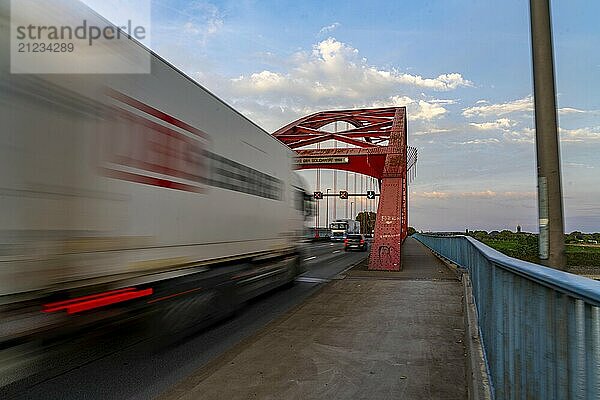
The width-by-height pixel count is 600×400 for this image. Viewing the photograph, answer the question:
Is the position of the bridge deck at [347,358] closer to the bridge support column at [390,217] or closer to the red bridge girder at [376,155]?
the red bridge girder at [376,155]

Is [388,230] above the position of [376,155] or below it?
below

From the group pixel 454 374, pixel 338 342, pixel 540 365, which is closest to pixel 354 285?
pixel 338 342

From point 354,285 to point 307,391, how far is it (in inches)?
414

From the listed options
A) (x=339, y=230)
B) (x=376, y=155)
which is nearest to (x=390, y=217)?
(x=376, y=155)

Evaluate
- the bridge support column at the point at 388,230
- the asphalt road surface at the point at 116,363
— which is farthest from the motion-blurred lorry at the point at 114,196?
the bridge support column at the point at 388,230

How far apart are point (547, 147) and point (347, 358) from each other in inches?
147

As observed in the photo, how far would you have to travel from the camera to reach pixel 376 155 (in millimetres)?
27594

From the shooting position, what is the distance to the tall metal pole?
5086 millimetres

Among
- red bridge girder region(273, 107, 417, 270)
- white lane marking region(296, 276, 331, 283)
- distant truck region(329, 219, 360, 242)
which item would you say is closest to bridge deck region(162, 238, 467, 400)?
white lane marking region(296, 276, 331, 283)

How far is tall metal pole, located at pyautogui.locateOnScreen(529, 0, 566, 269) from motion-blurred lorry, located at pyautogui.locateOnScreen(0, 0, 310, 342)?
4296 millimetres

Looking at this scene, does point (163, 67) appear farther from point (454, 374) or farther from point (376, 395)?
point (454, 374)

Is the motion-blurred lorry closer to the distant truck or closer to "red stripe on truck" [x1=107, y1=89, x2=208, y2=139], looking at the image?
"red stripe on truck" [x1=107, y1=89, x2=208, y2=139]

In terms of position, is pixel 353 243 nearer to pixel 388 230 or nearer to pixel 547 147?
pixel 388 230

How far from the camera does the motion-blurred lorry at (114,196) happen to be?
4.54 m
